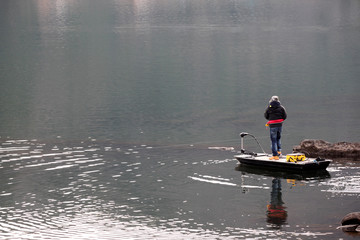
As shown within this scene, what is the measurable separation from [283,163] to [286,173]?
0.62 m

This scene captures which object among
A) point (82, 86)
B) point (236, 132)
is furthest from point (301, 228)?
point (82, 86)

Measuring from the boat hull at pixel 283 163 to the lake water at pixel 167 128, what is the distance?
44cm

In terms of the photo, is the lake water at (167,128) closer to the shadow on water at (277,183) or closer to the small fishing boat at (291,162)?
the shadow on water at (277,183)

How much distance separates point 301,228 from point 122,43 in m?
96.9

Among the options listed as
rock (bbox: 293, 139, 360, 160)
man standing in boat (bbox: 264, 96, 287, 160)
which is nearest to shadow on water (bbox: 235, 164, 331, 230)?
man standing in boat (bbox: 264, 96, 287, 160)

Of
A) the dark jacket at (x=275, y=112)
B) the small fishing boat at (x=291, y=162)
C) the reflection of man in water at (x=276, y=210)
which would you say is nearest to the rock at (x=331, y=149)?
the small fishing boat at (x=291, y=162)

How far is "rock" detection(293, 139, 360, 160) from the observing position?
33625mm

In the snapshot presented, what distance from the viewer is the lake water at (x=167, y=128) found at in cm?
2464

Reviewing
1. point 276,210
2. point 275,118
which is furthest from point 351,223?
point 275,118

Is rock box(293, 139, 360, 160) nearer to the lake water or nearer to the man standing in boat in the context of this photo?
the lake water

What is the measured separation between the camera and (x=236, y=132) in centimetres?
4588

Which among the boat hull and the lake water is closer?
the lake water

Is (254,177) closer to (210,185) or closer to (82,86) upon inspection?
(210,185)

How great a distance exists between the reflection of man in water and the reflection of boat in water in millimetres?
1926
